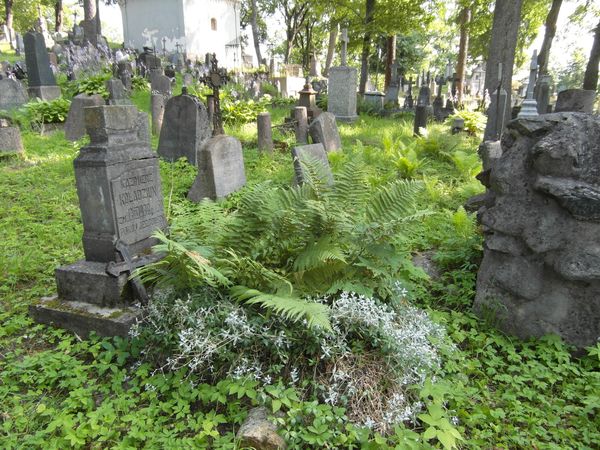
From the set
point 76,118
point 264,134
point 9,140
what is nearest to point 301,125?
point 264,134

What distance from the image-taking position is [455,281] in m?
3.97

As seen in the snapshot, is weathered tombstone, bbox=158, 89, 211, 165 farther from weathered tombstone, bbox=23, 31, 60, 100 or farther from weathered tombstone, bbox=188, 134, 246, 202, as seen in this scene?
weathered tombstone, bbox=23, 31, 60, 100

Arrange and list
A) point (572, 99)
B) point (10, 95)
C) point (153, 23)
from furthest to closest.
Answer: point (153, 23), point (10, 95), point (572, 99)

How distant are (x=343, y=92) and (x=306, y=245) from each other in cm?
1201

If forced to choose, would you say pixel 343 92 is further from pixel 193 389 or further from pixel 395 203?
pixel 193 389

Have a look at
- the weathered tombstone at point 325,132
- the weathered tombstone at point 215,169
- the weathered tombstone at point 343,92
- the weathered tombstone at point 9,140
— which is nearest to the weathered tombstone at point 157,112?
the weathered tombstone at point 9,140

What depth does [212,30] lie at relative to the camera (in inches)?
1314

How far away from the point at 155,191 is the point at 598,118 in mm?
3627

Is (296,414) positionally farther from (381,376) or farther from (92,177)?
(92,177)

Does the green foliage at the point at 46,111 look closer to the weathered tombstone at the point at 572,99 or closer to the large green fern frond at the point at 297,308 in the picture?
the large green fern frond at the point at 297,308

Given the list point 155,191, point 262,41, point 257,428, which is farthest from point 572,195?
point 262,41

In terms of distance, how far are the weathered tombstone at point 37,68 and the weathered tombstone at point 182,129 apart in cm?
718

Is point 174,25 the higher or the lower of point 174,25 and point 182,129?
the higher

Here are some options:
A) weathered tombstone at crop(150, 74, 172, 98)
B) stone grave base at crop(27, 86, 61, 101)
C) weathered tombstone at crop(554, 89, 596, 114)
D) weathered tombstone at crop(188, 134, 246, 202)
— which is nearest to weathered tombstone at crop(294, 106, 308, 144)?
weathered tombstone at crop(188, 134, 246, 202)
